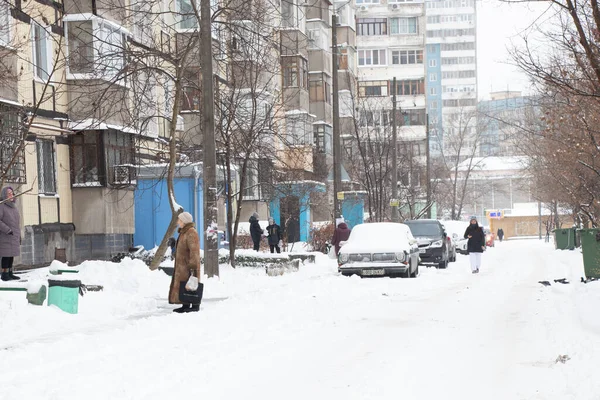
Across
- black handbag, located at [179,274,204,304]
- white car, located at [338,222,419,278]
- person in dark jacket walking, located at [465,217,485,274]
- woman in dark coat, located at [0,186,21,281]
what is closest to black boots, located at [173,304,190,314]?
black handbag, located at [179,274,204,304]

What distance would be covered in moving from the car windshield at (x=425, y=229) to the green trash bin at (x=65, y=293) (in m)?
20.3

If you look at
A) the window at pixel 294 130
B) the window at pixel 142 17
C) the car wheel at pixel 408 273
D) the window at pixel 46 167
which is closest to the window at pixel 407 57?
the window at pixel 294 130

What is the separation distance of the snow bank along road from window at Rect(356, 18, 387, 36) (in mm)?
71700

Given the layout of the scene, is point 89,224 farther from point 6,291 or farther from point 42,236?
point 6,291

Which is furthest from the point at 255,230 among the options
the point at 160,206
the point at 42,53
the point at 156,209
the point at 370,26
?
the point at 370,26

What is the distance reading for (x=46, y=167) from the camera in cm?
2770

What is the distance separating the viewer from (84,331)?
12422mm

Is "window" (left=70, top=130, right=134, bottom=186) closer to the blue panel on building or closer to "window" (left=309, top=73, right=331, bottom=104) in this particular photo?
the blue panel on building

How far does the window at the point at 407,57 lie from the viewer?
86.3m

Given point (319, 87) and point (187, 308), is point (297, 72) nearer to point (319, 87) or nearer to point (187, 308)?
point (319, 87)

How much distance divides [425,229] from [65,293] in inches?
827

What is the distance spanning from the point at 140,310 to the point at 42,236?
39.6ft

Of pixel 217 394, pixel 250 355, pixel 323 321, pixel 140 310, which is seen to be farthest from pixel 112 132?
pixel 217 394

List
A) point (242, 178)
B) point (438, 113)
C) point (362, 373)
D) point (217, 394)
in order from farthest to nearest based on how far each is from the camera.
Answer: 1. point (438, 113)
2. point (242, 178)
3. point (362, 373)
4. point (217, 394)
